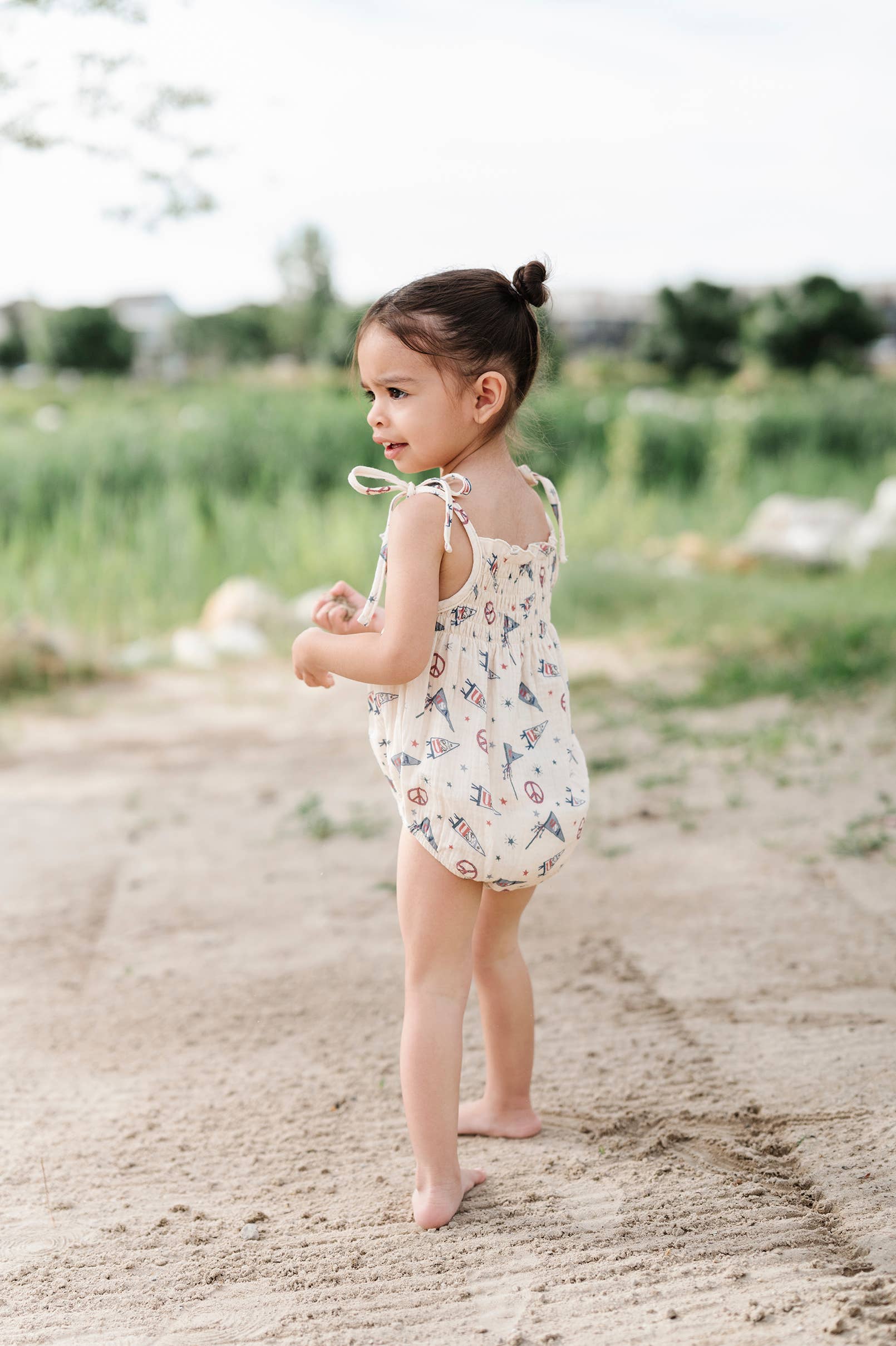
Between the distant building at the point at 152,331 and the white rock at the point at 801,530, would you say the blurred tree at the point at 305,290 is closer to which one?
the distant building at the point at 152,331

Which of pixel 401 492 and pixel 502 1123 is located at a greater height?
pixel 401 492

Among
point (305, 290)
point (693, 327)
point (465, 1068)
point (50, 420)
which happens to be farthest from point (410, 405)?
point (693, 327)

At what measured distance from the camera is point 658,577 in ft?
24.9

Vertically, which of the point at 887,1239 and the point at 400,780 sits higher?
the point at 400,780

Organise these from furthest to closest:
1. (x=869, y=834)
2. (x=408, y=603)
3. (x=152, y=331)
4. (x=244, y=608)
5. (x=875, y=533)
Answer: (x=152, y=331) → (x=875, y=533) → (x=244, y=608) → (x=869, y=834) → (x=408, y=603)

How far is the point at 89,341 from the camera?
34844 millimetres

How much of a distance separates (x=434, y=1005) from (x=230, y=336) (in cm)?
3154

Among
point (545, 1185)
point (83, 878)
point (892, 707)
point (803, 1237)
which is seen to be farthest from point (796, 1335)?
point (892, 707)

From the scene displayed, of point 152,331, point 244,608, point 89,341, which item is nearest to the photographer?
point 244,608

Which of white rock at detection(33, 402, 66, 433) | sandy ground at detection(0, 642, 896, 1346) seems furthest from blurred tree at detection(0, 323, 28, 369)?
sandy ground at detection(0, 642, 896, 1346)

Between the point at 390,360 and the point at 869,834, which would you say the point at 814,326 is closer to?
the point at 869,834

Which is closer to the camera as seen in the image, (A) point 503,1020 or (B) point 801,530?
(A) point 503,1020

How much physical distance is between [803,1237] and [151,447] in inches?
325

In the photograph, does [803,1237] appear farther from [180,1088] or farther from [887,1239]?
[180,1088]
